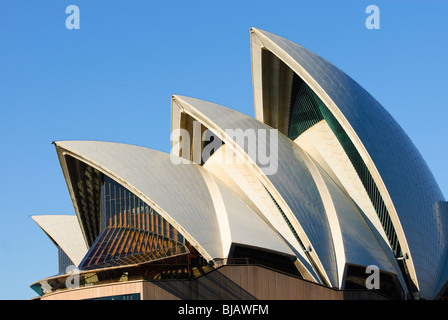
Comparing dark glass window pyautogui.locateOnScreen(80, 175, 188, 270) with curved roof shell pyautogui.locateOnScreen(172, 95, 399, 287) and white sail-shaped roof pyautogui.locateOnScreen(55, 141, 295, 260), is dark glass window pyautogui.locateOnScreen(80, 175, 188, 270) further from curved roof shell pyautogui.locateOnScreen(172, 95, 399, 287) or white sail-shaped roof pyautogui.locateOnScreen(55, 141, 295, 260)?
curved roof shell pyautogui.locateOnScreen(172, 95, 399, 287)

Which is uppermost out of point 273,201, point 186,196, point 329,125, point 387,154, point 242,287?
point 329,125

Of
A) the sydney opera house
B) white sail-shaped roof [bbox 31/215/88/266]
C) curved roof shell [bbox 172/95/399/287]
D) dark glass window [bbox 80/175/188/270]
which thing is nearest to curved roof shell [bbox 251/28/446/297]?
the sydney opera house

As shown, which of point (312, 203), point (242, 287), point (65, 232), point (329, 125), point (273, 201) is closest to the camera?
point (242, 287)

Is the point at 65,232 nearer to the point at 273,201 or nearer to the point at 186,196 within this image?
the point at 186,196

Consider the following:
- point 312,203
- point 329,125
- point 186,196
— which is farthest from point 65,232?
point 329,125

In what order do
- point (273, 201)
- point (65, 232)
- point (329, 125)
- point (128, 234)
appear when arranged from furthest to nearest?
point (65, 232), point (329, 125), point (128, 234), point (273, 201)

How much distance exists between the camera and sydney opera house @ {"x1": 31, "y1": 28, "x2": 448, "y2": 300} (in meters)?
35.7

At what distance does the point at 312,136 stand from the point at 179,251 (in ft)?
37.6

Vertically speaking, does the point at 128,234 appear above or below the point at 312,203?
below

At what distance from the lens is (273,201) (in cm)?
3928

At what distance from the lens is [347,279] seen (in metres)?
36.8

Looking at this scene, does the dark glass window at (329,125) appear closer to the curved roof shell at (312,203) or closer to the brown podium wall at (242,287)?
the curved roof shell at (312,203)

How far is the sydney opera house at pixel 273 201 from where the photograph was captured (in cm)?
3572
